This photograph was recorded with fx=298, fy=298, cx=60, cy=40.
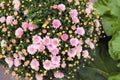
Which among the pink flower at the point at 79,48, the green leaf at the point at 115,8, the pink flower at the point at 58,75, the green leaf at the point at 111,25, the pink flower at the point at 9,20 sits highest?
the green leaf at the point at 115,8

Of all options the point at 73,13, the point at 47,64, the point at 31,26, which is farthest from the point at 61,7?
the point at 47,64

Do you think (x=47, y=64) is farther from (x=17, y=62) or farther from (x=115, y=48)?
(x=115, y=48)

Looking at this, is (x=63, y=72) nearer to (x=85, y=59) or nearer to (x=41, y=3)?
(x=85, y=59)

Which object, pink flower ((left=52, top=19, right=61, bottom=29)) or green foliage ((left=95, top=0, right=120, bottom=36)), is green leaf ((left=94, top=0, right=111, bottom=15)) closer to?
green foliage ((left=95, top=0, right=120, bottom=36))

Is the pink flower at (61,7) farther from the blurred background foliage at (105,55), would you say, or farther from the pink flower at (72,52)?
the blurred background foliage at (105,55)

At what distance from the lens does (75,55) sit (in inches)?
58.0

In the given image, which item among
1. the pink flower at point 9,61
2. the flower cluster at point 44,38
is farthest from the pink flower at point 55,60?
the pink flower at point 9,61

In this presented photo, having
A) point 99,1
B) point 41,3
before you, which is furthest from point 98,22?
point 41,3

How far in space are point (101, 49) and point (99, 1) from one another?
0.94 feet

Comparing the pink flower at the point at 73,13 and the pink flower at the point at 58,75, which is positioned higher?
the pink flower at the point at 73,13

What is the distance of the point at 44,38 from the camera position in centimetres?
141

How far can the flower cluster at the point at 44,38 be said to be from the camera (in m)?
1.42

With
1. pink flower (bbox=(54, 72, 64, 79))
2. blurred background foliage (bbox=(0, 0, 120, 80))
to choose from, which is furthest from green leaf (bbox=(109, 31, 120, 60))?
pink flower (bbox=(54, 72, 64, 79))

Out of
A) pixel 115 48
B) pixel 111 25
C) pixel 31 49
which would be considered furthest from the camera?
pixel 111 25
